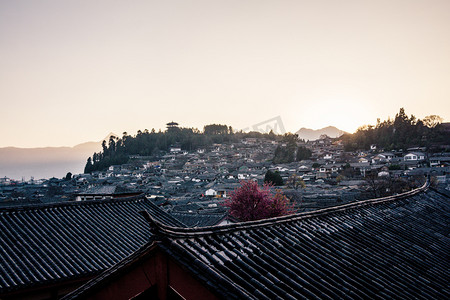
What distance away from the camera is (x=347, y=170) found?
63750 millimetres

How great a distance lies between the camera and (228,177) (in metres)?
78.4

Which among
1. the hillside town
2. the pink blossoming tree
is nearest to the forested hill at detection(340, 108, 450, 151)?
the hillside town

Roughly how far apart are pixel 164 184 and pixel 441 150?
55.6 meters

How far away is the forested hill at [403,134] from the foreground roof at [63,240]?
6983 cm

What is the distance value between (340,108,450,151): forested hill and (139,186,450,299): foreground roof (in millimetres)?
70349

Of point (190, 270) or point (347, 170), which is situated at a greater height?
point (190, 270)

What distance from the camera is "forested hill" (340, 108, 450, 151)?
6944 centimetres

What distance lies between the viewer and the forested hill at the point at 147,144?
11339 centimetres

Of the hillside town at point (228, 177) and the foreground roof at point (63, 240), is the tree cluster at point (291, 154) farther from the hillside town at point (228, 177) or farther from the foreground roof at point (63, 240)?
the foreground roof at point (63, 240)

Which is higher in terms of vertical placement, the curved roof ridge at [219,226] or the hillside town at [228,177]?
the curved roof ridge at [219,226]

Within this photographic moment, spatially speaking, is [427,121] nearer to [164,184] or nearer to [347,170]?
[347,170]

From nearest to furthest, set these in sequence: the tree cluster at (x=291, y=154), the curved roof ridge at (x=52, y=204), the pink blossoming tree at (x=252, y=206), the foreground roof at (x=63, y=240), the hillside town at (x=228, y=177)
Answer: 1. the foreground roof at (x=63, y=240)
2. the curved roof ridge at (x=52, y=204)
3. the pink blossoming tree at (x=252, y=206)
4. the hillside town at (x=228, y=177)
5. the tree cluster at (x=291, y=154)

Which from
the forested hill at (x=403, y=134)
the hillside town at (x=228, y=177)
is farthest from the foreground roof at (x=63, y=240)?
the forested hill at (x=403, y=134)

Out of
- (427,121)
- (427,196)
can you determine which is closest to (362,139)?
(427,121)
